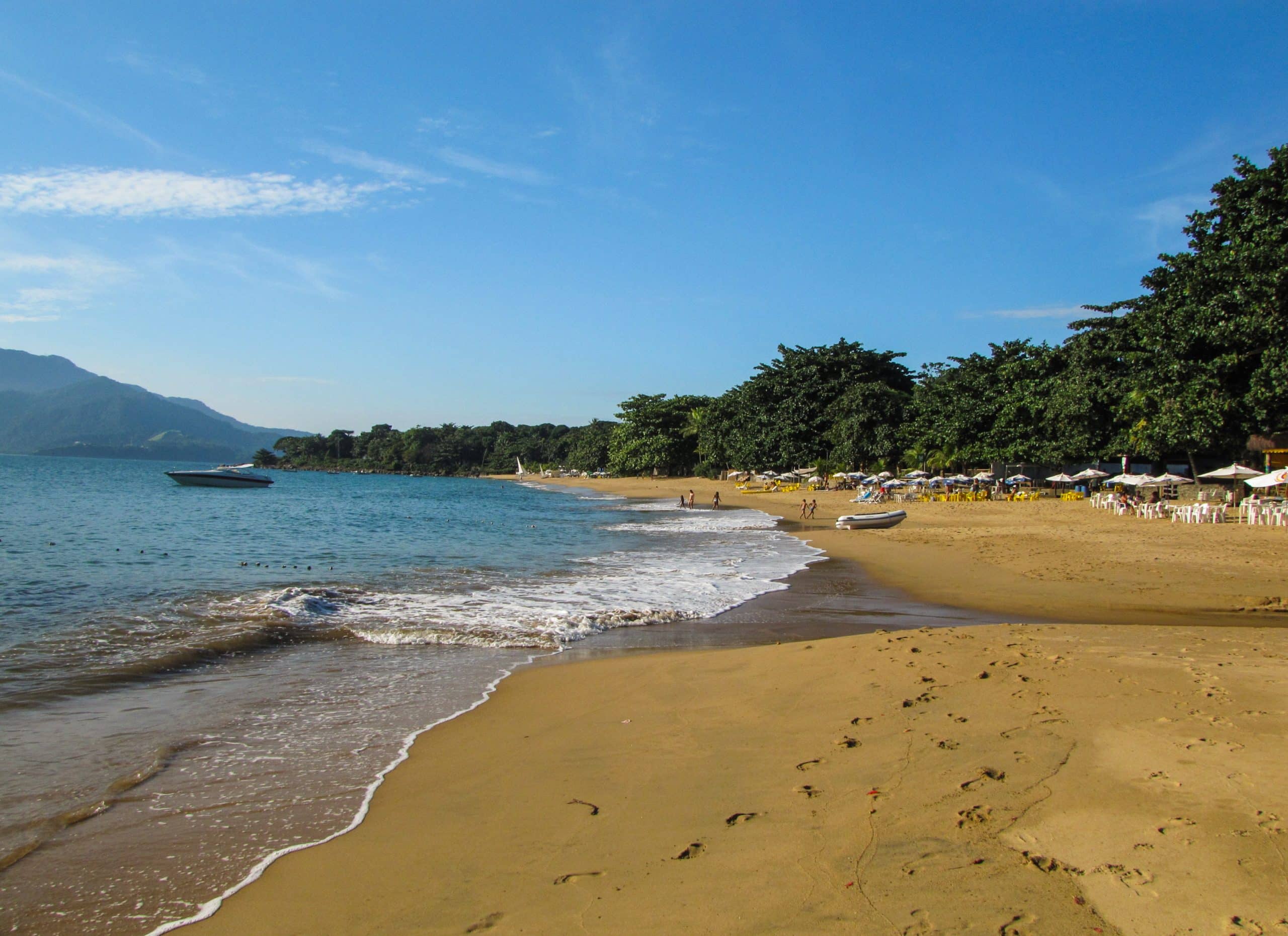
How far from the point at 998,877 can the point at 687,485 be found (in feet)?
227

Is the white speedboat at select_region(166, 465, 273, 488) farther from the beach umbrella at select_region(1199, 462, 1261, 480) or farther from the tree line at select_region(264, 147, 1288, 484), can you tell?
the beach umbrella at select_region(1199, 462, 1261, 480)

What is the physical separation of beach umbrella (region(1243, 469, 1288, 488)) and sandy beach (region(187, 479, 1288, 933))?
19.0m

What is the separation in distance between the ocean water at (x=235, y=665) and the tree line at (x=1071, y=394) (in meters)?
15.6

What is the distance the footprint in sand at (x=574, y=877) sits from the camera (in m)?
3.43

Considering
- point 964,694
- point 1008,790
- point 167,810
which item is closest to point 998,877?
point 1008,790

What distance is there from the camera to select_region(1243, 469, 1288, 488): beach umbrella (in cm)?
2216

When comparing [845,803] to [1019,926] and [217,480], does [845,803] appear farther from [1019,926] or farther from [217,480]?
[217,480]

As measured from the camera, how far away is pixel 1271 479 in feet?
A: 73.8

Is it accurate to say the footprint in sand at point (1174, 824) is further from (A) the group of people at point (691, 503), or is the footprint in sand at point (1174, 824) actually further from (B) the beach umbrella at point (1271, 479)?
(A) the group of people at point (691, 503)

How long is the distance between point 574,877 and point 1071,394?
39166 millimetres

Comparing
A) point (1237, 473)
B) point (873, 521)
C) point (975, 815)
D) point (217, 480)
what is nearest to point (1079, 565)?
point (873, 521)

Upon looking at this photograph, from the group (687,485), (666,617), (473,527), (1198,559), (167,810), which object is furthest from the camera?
(687,485)

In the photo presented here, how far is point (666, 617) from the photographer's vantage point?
11.1m

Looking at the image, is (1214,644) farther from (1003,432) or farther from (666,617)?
(1003,432)
